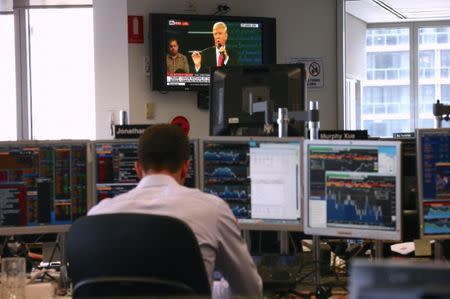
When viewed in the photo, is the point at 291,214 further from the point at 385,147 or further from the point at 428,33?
the point at 428,33

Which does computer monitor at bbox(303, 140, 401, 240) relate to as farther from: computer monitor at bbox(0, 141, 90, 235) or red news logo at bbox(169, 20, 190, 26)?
red news logo at bbox(169, 20, 190, 26)

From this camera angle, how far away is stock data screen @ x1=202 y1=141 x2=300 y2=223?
284 cm

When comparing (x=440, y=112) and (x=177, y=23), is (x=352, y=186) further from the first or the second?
(x=177, y=23)

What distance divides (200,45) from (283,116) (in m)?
3.26

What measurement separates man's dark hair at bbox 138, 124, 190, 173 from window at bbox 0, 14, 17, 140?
480 centimetres

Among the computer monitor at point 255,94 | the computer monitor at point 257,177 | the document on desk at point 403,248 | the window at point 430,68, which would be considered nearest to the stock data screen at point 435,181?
the document on desk at point 403,248

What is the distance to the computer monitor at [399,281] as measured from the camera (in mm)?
658

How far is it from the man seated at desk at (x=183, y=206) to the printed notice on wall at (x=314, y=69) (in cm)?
446

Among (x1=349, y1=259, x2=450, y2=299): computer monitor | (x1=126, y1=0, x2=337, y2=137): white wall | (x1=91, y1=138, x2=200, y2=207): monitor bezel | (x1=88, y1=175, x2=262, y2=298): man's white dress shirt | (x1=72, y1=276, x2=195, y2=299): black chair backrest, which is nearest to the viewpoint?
(x1=349, y1=259, x2=450, y2=299): computer monitor

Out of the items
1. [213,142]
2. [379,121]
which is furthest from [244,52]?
[213,142]

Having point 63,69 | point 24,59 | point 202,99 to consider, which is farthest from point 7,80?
point 202,99

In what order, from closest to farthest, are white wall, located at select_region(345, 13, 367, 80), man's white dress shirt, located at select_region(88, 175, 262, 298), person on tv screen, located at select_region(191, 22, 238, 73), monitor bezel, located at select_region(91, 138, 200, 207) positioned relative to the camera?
man's white dress shirt, located at select_region(88, 175, 262, 298) < monitor bezel, located at select_region(91, 138, 200, 207) < person on tv screen, located at select_region(191, 22, 238, 73) < white wall, located at select_region(345, 13, 367, 80)

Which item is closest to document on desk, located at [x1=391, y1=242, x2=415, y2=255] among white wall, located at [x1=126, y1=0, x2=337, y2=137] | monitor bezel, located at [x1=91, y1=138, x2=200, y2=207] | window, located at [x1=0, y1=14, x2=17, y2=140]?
monitor bezel, located at [x1=91, y1=138, x2=200, y2=207]

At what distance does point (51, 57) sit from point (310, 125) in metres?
4.23
